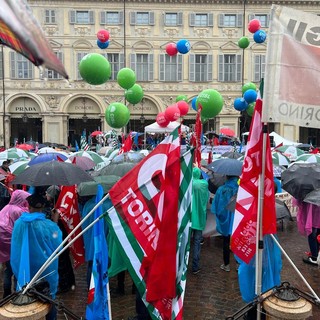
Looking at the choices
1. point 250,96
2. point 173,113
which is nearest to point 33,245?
point 173,113

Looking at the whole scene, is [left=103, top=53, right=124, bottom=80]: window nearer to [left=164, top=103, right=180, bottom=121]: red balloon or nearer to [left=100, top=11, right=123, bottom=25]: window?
[left=100, top=11, right=123, bottom=25]: window

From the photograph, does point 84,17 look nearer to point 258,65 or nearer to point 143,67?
point 143,67

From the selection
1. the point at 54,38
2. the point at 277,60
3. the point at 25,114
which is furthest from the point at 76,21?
the point at 277,60

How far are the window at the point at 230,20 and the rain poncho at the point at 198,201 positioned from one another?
22.5 metres

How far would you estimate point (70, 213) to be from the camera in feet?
16.9

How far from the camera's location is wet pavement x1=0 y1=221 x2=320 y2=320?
4.82 metres

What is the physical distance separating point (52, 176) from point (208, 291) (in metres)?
2.66

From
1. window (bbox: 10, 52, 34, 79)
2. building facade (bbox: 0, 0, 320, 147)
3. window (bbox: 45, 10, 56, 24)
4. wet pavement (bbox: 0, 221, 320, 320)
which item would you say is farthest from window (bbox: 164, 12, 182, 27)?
wet pavement (bbox: 0, 221, 320, 320)

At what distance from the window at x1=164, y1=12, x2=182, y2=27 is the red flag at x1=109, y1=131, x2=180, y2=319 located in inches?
957

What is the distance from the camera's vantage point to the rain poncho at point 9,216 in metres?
4.42

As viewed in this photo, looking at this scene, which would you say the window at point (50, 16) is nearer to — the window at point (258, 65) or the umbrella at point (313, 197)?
the window at point (258, 65)

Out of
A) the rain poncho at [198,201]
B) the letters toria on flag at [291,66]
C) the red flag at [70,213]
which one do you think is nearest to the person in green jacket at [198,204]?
the rain poncho at [198,201]

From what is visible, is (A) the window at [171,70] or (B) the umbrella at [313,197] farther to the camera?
(A) the window at [171,70]

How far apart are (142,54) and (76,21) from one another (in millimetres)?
4773
